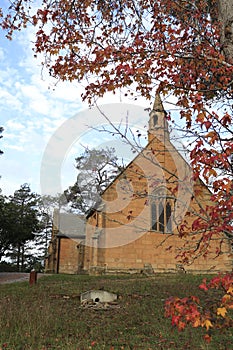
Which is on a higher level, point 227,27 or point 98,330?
point 227,27

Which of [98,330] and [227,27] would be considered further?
[98,330]

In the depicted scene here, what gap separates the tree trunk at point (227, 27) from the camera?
500cm

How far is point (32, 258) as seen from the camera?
5072cm

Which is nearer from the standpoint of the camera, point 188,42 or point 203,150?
point 203,150

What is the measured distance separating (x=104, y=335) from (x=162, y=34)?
6.23 m

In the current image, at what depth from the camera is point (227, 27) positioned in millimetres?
5059

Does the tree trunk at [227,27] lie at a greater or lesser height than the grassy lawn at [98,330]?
greater

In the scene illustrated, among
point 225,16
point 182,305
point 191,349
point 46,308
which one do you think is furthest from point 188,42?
point 46,308

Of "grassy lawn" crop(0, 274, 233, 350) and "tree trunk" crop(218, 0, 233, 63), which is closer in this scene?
"tree trunk" crop(218, 0, 233, 63)

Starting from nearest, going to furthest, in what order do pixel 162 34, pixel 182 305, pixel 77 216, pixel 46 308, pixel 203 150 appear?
pixel 182 305 < pixel 203 150 < pixel 162 34 < pixel 46 308 < pixel 77 216

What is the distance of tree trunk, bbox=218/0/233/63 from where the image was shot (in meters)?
5.00

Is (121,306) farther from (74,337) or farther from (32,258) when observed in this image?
(32,258)

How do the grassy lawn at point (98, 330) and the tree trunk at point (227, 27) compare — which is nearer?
the tree trunk at point (227, 27)

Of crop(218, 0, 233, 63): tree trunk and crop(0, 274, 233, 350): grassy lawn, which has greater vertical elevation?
crop(218, 0, 233, 63): tree trunk
